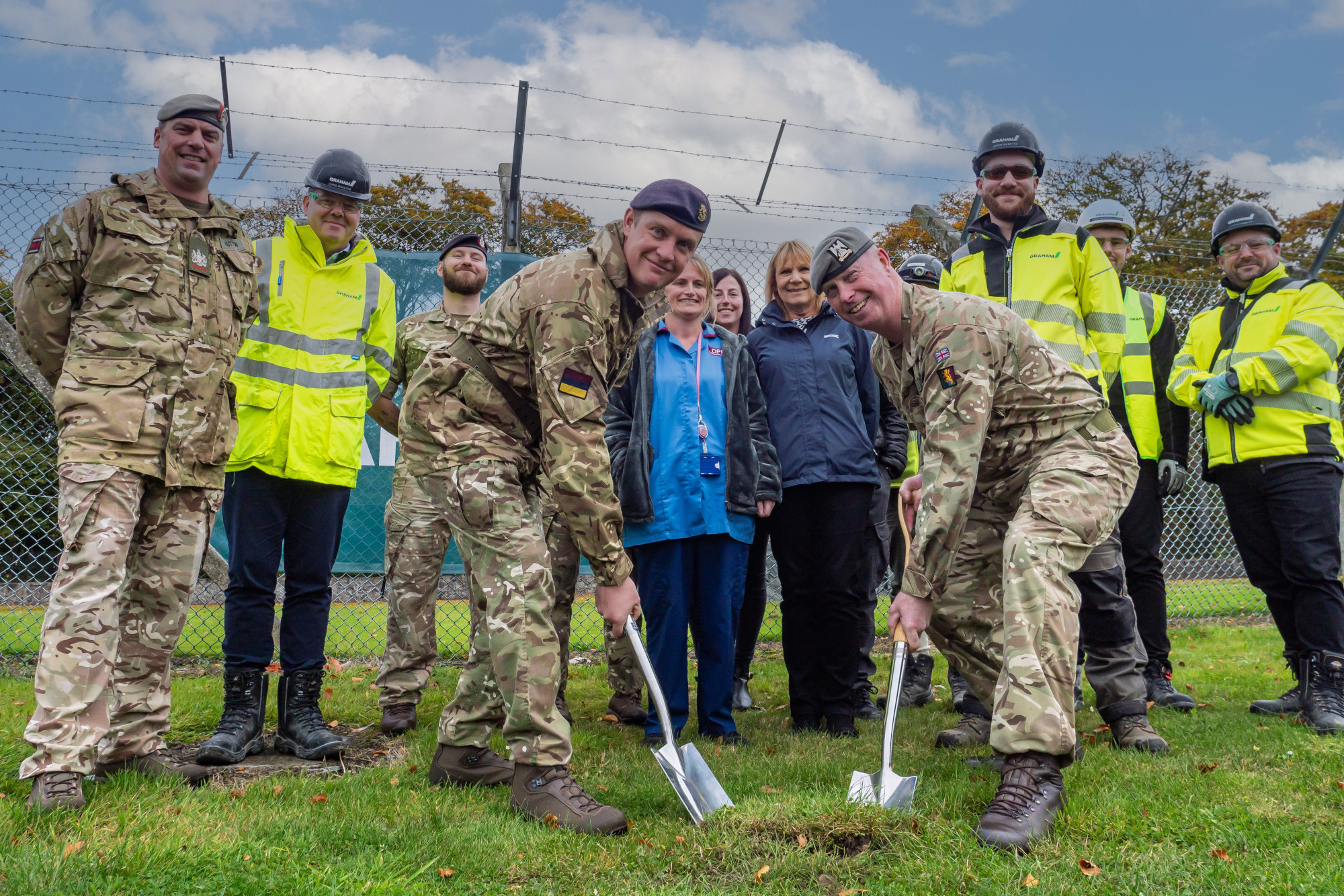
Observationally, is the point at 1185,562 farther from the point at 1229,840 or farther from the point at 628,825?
the point at 628,825

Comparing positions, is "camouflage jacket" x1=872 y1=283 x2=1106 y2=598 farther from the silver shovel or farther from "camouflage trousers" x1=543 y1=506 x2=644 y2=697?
"camouflage trousers" x1=543 y1=506 x2=644 y2=697

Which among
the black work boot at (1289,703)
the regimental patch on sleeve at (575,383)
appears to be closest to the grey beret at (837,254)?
the regimental patch on sleeve at (575,383)

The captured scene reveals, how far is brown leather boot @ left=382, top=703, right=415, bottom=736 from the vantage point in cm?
439

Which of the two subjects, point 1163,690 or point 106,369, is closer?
point 106,369

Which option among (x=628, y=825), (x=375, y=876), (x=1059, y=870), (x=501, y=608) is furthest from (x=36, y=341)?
(x=1059, y=870)

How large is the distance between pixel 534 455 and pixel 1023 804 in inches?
74.9

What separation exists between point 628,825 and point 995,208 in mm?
3032

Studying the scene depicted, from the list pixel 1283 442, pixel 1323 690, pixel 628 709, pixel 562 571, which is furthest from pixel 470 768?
pixel 1283 442

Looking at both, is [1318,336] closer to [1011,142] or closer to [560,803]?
[1011,142]

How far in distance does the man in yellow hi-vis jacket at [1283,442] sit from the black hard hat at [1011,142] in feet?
5.27

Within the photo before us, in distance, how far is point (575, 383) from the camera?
297cm

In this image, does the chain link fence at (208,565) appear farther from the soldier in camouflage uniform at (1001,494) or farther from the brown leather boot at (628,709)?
the soldier in camouflage uniform at (1001,494)

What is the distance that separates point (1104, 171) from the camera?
23281mm

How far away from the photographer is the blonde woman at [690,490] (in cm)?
421
